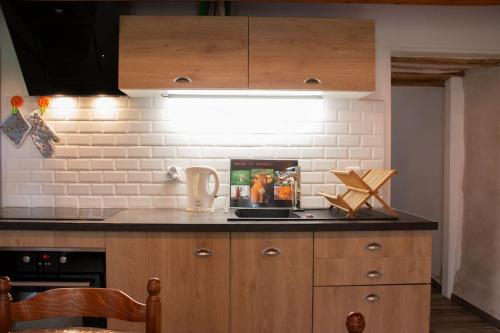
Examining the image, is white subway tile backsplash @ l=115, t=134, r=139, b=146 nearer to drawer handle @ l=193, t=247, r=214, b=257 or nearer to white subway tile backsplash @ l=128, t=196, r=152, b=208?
white subway tile backsplash @ l=128, t=196, r=152, b=208

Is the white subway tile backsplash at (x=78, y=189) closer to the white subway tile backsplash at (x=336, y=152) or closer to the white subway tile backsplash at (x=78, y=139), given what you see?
the white subway tile backsplash at (x=78, y=139)

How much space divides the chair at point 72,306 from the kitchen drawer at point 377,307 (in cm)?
117

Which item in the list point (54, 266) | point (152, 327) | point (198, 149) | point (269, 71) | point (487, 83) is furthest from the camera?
point (487, 83)

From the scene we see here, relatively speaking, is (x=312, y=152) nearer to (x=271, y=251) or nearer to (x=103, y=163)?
(x=271, y=251)

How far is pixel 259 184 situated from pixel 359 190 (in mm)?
619

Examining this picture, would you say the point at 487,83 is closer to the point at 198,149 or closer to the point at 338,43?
the point at 338,43

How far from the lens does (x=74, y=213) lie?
2229mm

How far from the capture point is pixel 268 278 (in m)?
1.97

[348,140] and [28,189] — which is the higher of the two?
[348,140]

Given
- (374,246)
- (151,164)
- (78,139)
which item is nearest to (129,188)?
(151,164)

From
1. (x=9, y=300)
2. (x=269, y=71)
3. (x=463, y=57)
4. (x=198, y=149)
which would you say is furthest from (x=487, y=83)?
(x=9, y=300)

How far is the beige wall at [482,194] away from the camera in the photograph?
118 inches

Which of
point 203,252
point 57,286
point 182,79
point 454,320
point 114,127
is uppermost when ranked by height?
point 182,79

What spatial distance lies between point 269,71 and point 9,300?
64.1 inches
